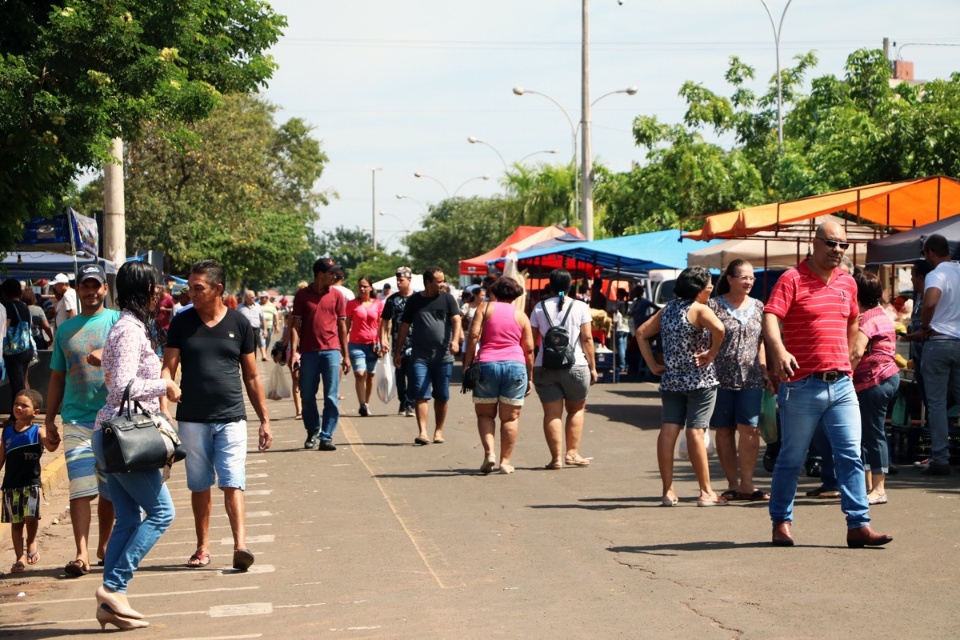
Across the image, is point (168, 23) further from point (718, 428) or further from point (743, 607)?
point (743, 607)

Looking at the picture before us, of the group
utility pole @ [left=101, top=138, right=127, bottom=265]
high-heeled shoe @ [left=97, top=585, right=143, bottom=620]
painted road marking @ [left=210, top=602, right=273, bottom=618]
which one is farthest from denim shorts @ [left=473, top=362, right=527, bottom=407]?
utility pole @ [left=101, top=138, right=127, bottom=265]

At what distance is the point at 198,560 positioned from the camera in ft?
26.6

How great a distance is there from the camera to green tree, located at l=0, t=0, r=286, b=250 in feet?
35.6

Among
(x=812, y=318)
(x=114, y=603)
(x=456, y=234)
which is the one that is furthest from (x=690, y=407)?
(x=456, y=234)

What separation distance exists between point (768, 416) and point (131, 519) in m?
5.80

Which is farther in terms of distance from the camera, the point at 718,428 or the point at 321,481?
the point at 321,481

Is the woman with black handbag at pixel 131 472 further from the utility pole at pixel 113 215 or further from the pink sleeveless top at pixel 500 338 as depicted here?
the utility pole at pixel 113 215

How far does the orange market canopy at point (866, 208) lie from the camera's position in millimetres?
15031

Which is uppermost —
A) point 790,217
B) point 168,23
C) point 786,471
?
point 168,23

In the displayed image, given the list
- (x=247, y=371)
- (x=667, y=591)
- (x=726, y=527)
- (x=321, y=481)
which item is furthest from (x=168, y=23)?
(x=667, y=591)

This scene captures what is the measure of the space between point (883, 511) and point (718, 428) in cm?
138

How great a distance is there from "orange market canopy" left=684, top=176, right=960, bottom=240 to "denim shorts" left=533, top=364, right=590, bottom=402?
13.3ft

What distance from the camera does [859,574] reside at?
733 cm

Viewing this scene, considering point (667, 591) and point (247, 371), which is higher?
point (247, 371)
